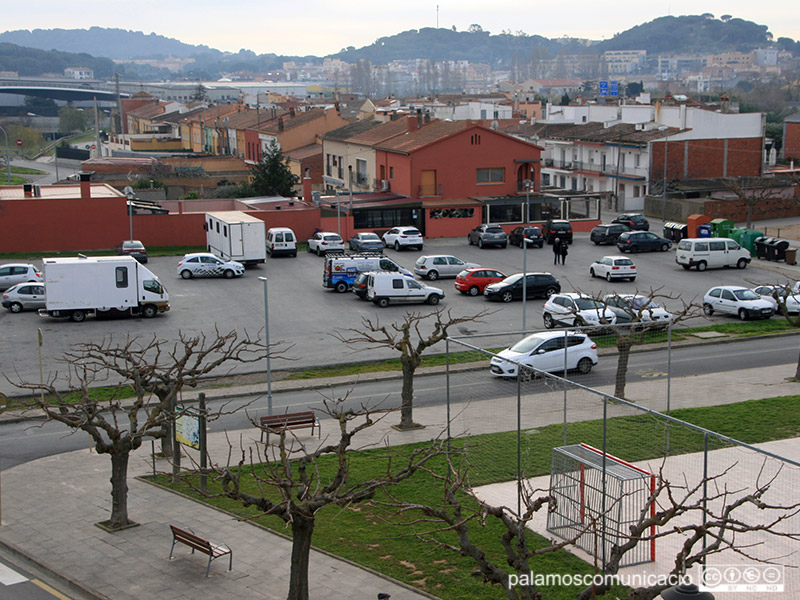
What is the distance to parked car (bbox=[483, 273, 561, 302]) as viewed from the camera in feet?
125

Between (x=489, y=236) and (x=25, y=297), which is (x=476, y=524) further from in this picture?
(x=489, y=236)

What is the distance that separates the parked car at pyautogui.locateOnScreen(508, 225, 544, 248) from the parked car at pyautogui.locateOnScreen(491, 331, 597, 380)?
90.0 ft

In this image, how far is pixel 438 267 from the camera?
42812 mm

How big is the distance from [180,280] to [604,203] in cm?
3805

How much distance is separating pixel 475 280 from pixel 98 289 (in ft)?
51.6

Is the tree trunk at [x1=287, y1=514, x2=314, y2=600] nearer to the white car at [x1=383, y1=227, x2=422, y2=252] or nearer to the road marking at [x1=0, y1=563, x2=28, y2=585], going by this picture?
the road marking at [x1=0, y1=563, x2=28, y2=585]

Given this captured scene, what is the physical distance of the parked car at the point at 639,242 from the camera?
163ft

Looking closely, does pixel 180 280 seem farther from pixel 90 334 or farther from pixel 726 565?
pixel 726 565

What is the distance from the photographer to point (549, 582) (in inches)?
554

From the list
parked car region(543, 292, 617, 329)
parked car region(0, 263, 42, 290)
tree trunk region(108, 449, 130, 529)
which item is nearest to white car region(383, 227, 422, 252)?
parked car region(543, 292, 617, 329)

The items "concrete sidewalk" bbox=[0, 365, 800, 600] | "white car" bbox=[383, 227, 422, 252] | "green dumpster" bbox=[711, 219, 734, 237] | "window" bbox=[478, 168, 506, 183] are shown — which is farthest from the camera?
"window" bbox=[478, 168, 506, 183]

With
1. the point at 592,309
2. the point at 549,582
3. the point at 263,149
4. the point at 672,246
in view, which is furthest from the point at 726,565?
the point at 263,149

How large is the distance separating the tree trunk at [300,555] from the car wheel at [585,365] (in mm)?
12221

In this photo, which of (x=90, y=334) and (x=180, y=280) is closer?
(x=90, y=334)
